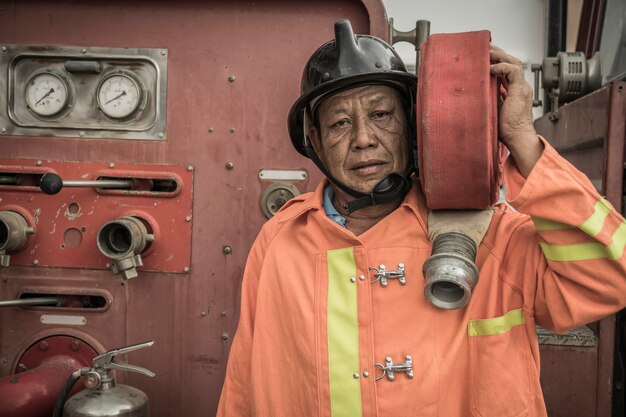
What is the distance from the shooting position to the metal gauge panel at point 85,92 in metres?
2.27

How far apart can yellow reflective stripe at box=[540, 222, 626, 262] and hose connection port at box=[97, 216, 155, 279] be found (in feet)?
4.39

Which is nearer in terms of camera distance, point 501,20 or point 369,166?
point 369,166

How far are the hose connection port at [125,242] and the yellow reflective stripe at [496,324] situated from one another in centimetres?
114

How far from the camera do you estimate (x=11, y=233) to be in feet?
7.19

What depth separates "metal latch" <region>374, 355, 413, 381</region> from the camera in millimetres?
1587

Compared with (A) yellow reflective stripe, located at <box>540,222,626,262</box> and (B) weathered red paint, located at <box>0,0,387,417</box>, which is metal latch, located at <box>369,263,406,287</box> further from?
(B) weathered red paint, located at <box>0,0,387,417</box>

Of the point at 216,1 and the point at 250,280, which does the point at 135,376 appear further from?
the point at 216,1

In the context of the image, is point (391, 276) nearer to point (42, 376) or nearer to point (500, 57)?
point (500, 57)

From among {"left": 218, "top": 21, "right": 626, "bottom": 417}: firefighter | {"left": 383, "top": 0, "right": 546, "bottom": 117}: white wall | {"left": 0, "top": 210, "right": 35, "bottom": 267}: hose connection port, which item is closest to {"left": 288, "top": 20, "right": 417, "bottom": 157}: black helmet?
{"left": 218, "top": 21, "right": 626, "bottom": 417}: firefighter

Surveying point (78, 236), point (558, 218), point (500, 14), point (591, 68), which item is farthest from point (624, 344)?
point (500, 14)

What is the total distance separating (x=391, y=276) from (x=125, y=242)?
103 centimetres

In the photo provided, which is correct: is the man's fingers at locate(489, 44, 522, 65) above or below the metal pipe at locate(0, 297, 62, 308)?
above

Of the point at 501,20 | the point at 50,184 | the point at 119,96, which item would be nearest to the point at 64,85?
the point at 119,96

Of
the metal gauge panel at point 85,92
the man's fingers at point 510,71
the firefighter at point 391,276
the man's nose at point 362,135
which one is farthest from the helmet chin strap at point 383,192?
the metal gauge panel at point 85,92
